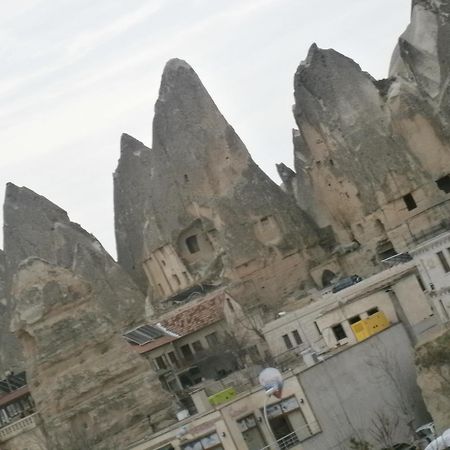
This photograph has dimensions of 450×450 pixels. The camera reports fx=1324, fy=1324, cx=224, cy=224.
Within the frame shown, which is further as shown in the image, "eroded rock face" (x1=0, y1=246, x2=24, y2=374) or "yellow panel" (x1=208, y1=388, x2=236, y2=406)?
"eroded rock face" (x1=0, y1=246, x2=24, y2=374)

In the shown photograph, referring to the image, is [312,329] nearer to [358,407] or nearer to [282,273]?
[358,407]

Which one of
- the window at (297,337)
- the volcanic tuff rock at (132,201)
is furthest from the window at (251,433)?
the volcanic tuff rock at (132,201)

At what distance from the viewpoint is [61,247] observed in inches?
2234

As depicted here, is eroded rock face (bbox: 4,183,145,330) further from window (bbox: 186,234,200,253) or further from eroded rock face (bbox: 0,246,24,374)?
window (bbox: 186,234,200,253)

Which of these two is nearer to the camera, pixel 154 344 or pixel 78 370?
pixel 78 370

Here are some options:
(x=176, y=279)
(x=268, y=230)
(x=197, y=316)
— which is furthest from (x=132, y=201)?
(x=197, y=316)

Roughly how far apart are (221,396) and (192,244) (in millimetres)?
23919

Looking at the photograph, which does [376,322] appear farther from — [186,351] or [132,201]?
[132,201]

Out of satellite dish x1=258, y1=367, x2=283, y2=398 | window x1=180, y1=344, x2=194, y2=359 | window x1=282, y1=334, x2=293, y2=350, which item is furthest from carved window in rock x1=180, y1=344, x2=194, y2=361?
satellite dish x1=258, y1=367, x2=283, y2=398

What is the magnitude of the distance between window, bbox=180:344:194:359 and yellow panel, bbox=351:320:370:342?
9.07 metres

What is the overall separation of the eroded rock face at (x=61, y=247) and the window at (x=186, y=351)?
12.7 meters

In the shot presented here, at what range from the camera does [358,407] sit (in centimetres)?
3009

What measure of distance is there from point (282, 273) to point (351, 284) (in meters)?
8.37

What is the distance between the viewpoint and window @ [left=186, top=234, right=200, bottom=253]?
55.2 meters
